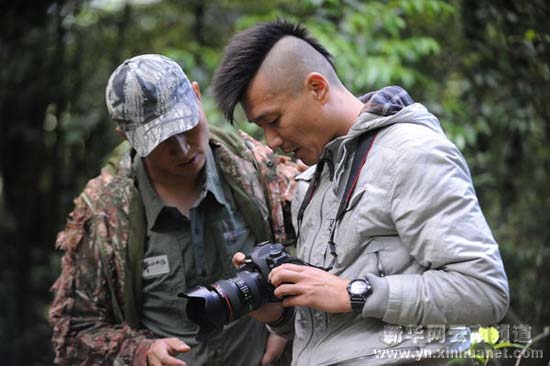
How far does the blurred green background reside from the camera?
471cm

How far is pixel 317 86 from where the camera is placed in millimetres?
2381

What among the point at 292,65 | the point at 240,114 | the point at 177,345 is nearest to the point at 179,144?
the point at 292,65

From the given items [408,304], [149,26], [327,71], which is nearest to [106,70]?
[149,26]

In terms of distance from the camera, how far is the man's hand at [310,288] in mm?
2125

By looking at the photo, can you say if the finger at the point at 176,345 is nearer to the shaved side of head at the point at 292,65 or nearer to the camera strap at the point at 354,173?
the camera strap at the point at 354,173

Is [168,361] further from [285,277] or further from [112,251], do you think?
[285,277]

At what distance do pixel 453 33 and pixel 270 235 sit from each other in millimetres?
3266

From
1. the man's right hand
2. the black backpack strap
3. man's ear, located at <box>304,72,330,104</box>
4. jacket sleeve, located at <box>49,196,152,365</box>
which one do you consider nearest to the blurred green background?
the man's right hand

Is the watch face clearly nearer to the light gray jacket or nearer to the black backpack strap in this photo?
the light gray jacket

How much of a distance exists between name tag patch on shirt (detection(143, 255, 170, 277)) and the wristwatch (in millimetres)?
1090

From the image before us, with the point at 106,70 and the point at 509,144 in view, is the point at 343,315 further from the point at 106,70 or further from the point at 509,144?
the point at 106,70

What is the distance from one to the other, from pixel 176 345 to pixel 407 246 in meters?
1.05

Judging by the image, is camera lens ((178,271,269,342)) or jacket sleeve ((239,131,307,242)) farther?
jacket sleeve ((239,131,307,242))

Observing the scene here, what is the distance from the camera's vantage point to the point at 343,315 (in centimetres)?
224
